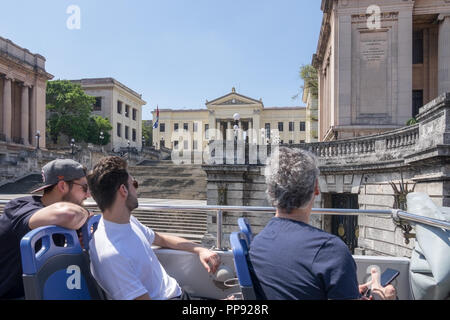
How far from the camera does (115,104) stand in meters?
56.2

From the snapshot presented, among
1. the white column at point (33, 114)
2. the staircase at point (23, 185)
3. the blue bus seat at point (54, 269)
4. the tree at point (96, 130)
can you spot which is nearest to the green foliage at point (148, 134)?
the tree at point (96, 130)

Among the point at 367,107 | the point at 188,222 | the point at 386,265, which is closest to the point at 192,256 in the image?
the point at 386,265

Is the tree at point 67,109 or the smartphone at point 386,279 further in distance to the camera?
the tree at point 67,109

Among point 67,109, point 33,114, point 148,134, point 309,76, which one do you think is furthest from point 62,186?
point 148,134

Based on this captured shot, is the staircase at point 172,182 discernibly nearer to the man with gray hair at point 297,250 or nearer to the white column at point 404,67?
the white column at point 404,67

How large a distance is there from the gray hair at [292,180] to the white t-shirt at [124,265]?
107cm

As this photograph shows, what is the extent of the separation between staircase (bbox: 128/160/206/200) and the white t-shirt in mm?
20265

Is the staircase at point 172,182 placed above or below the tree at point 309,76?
below

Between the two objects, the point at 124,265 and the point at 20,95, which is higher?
the point at 20,95

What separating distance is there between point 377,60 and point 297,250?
20.1 meters

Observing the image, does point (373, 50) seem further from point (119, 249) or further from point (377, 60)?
point (119, 249)

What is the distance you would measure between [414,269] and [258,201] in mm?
11213

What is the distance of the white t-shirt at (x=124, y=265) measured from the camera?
2.12 metres

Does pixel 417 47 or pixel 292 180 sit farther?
pixel 417 47
